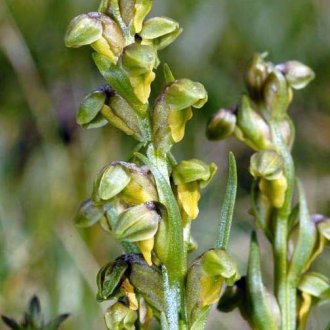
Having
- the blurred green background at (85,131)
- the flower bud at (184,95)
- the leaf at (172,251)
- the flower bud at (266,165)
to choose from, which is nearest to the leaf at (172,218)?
the leaf at (172,251)

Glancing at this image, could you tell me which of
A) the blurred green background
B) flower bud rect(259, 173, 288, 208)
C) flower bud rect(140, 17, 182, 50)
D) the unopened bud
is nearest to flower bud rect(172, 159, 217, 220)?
the unopened bud

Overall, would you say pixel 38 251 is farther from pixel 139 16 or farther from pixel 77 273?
pixel 139 16

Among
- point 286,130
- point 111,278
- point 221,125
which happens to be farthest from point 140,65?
point 286,130

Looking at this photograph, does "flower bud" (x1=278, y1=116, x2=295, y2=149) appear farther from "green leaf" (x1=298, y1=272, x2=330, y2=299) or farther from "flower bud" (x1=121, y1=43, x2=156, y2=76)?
"flower bud" (x1=121, y1=43, x2=156, y2=76)

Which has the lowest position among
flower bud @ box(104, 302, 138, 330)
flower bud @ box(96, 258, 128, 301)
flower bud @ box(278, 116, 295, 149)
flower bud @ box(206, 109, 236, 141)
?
flower bud @ box(278, 116, 295, 149)

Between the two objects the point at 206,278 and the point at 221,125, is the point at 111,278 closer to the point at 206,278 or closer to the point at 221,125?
the point at 206,278

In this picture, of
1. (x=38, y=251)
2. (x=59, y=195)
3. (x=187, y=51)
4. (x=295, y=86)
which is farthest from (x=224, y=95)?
(x=295, y=86)
